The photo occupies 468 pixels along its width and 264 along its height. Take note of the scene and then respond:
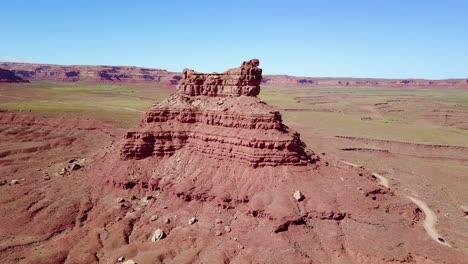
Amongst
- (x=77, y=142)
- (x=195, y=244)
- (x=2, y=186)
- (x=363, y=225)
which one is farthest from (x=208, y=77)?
(x=77, y=142)

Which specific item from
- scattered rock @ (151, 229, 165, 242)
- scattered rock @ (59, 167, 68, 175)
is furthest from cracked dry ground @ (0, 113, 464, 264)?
scattered rock @ (59, 167, 68, 175)

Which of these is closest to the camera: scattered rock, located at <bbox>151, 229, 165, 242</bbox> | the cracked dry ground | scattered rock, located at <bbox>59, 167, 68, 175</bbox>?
the cracked dry ground

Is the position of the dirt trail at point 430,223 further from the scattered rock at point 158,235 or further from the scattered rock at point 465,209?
the scattered rock at point 158,235

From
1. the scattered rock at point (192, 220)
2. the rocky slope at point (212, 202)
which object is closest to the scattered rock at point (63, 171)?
the rocky slope at point (212, 202)

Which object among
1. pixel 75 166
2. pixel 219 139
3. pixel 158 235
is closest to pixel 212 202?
pixel 158 235

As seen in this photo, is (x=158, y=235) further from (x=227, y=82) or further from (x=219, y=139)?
(x=227, y=82)

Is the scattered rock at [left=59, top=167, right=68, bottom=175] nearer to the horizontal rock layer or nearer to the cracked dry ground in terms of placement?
the cracked dry ground
